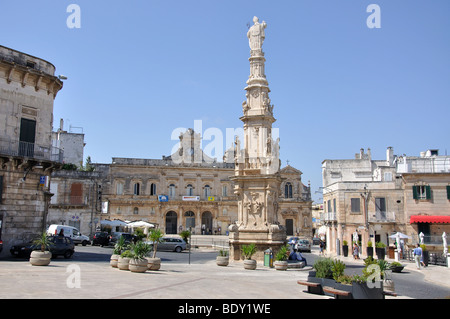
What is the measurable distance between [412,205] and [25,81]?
29341mm

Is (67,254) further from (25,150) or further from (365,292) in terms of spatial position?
(365,292)

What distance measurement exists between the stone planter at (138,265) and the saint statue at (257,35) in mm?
13595

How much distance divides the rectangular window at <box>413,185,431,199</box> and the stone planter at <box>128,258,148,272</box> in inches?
1021

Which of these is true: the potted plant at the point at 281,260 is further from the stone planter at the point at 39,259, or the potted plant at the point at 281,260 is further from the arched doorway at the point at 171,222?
the arched doorway at the point at 171,222

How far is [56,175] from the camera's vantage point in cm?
4416

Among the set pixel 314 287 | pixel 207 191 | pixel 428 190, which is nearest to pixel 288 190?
pixel 207 191

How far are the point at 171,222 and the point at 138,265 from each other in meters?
45.6

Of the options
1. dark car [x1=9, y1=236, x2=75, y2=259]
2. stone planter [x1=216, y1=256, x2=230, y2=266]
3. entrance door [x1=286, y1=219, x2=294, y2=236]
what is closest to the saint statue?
stone planter [x1=216, y1=256, x2=230, y2=266]

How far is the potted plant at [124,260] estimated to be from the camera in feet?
49.6

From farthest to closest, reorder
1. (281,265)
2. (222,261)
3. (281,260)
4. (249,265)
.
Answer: (222,261)
(281,260)
(281,265)
(249,265)

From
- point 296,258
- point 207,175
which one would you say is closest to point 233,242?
point 296,258

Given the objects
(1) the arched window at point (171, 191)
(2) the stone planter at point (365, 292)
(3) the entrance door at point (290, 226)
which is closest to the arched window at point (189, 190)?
(1) the arched window at point (171, 191)

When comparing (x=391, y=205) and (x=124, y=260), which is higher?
(x=391, y=205)

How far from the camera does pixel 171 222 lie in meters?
59.5
